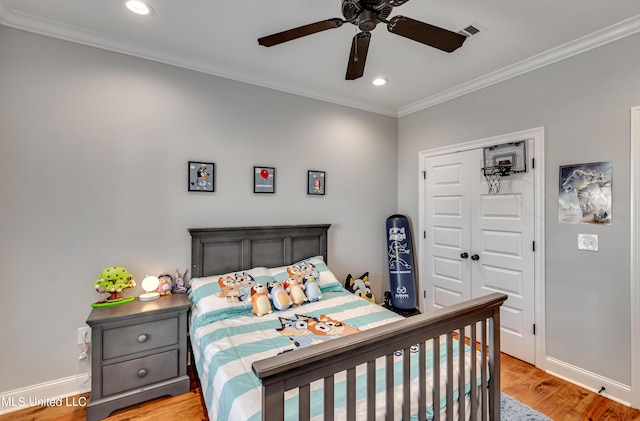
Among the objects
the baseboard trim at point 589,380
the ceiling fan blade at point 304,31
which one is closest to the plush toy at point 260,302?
the ceiling fan blade at point 304,31

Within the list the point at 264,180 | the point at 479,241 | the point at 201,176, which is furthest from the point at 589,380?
the point at 201,176

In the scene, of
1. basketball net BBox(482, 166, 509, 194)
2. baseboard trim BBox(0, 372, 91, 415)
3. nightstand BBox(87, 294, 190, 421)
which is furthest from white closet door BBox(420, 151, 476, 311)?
baseboard trim BBox(0, 372, 91, 415)

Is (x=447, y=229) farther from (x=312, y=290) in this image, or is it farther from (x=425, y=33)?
(x=425, y=33)

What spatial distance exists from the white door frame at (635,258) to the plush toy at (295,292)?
Answer: 2419mm

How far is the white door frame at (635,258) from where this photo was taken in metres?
2.07

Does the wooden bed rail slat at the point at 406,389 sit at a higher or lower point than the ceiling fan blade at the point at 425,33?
lower

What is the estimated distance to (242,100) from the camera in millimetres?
2902

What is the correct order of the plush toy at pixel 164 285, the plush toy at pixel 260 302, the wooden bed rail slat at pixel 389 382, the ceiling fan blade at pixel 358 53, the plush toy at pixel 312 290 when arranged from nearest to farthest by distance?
1. the wooden bed rail slat at pixel 389 382
2. the ceiling fan blade at pixel 358 53
3. the plush toy at pixel 260 302
4. the plush toy at pixel 164 285
5. the plush toy at pixel 312 290

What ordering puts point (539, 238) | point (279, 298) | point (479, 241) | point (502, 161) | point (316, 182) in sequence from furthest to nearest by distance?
point (316, 182), point (479, 241), point (502, 161), point (539, 238), point (279, 298)

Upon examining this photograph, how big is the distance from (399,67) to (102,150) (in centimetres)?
268

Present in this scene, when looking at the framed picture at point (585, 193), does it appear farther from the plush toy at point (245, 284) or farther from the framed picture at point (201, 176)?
the framed picture at point (201, 176)

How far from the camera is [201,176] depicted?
105 inches

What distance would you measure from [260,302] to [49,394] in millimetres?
1670

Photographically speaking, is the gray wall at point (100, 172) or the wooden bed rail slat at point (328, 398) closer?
the wooden bed rail slat at point (328, 398)
